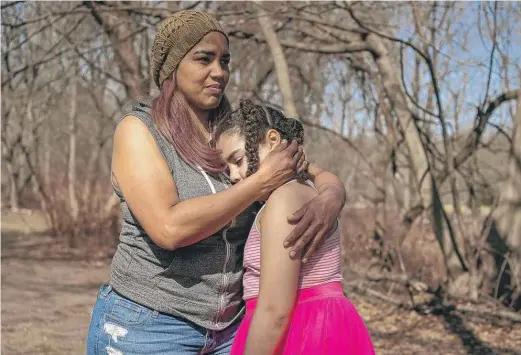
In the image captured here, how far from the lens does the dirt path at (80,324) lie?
5.34 m

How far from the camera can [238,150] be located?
5.79ft

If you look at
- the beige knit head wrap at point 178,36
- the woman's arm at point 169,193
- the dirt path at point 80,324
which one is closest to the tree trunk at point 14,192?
the dirt path at point 80,324

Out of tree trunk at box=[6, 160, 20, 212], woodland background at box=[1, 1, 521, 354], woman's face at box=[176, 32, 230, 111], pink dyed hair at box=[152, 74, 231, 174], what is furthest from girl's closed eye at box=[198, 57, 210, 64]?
tree trunk at box=[6, 160, 20, 212]

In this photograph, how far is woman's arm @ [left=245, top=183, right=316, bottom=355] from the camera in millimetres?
1582

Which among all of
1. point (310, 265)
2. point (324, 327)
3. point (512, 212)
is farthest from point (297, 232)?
point (512, 212)

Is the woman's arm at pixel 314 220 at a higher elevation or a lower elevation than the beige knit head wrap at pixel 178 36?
lower

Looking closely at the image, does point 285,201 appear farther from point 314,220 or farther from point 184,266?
point 184,266

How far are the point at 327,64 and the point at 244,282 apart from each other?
24.0 feet

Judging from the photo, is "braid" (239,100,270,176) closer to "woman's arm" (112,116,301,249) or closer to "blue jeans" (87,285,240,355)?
"woman's arm" (112,116,301,249)

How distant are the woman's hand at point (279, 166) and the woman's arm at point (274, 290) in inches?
2.9

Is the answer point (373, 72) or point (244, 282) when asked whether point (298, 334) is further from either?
point (373, 72)

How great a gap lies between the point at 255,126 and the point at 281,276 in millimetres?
419

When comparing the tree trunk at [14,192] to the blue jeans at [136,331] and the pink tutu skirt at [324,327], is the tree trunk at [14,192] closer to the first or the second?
the blue jeans at [136,331]

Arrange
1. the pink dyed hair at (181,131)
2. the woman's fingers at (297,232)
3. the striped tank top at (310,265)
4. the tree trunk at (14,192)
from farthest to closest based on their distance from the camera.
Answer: the tree trunk at (14,192), the pink dyed hair at (181,131), the striped tank top at (310,265), the woman's fingers at (297,232)
